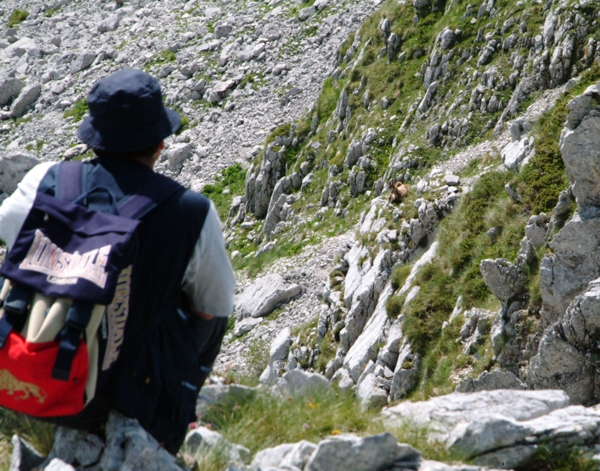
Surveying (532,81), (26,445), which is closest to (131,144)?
(26,445)

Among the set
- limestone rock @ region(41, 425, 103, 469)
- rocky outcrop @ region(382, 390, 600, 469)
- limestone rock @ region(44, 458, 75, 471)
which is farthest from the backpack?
rocky outcrop @ region(382, 390, 600, 469)

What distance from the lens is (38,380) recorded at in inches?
148

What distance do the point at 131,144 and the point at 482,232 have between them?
1424 cm

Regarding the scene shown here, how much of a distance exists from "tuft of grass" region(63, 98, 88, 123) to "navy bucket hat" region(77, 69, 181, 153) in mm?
50177

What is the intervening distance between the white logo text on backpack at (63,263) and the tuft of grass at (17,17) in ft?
240

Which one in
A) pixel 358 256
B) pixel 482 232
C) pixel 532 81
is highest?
pixel 532 81

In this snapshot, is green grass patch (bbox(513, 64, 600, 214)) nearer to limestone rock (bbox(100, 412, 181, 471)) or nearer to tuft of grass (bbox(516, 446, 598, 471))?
tuft of grass (bbox(516, 446, 598, 471))

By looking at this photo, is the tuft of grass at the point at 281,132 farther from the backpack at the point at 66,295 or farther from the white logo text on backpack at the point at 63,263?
the white logo text on backpack at the point at 63,263

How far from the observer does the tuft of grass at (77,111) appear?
5116 centimetres

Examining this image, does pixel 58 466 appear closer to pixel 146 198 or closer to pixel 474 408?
pixel 146 198

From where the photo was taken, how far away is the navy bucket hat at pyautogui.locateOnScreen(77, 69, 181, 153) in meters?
4.00

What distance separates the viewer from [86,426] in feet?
14.6

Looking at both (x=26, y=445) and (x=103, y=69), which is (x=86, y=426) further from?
(x=103, y=69)

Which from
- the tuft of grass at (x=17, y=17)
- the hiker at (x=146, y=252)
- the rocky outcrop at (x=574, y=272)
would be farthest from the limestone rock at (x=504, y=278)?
the tuft of grass at (x=17, y=17)
